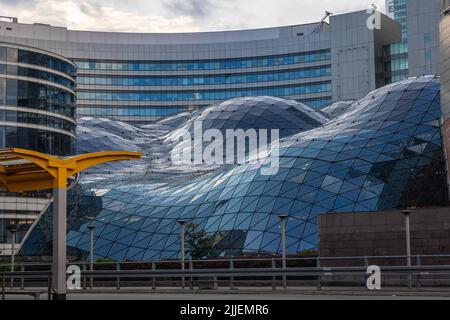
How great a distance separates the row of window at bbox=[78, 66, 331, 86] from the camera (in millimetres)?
176250

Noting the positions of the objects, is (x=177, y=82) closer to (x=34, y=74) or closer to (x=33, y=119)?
(x=34, y=74)

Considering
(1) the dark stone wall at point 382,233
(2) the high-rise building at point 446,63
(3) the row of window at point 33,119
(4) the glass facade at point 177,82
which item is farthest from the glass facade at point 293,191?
(4) the glass facade at point 177,82

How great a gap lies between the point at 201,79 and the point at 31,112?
10909cm

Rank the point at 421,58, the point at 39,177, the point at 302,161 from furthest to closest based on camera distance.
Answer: the point at 421,58 → the point at 302,161 → the point at 39,177

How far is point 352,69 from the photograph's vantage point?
165 metres

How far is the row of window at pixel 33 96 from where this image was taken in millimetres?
74688

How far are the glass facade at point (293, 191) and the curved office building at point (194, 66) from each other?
103m

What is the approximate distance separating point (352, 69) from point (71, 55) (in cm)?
5829

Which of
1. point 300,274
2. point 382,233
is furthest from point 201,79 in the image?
point 300,274

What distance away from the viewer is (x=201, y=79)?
183375 mm

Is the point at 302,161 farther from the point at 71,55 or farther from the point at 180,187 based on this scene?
the point at 71,55

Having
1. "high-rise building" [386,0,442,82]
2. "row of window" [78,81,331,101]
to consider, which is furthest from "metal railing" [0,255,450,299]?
"row of window" [78,81,331,101]

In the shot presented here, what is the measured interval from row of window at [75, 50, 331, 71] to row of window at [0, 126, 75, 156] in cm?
10212
